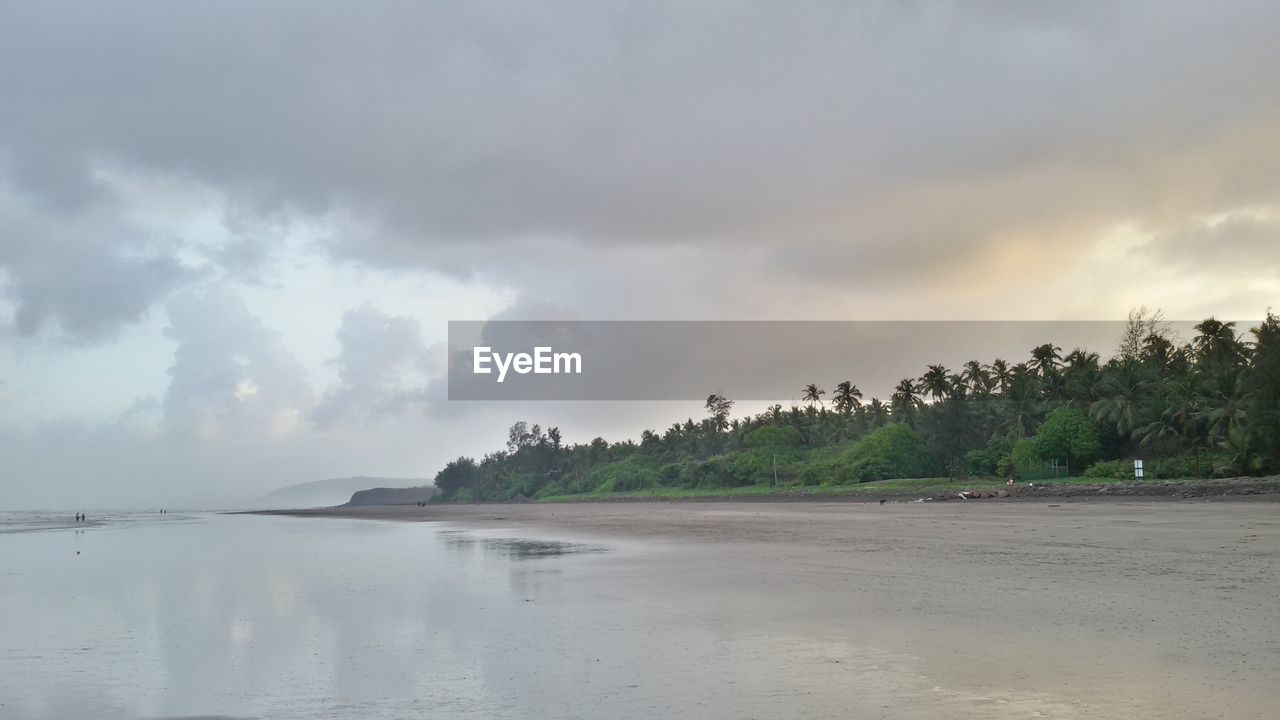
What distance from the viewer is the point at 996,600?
13.6 m

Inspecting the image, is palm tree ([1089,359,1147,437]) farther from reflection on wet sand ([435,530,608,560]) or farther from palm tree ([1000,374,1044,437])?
reflection on wet sand ([435,530,608,560])

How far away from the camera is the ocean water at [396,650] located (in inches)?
324

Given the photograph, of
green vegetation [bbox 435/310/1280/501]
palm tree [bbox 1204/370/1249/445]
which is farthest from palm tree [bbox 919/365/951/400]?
palm tree [bbox 1204/370/1249/445]

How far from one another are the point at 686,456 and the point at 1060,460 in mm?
91584

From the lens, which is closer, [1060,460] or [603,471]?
[1060,460]

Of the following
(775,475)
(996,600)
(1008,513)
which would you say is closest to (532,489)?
(775,475)

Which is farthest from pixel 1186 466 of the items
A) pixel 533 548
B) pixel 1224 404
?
pixel 533 548

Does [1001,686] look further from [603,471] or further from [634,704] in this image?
[603,471]

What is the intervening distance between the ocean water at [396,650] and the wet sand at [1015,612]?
63cm

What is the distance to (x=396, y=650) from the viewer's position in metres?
11.0

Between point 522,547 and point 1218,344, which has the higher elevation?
point 1218,344

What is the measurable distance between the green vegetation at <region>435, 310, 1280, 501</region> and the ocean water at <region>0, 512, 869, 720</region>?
5289 centimetres

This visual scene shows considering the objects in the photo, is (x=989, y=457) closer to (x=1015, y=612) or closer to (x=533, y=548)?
(x=533, y=548)

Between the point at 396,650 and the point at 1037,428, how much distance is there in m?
82.4
